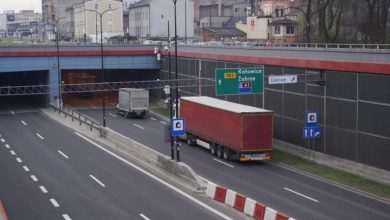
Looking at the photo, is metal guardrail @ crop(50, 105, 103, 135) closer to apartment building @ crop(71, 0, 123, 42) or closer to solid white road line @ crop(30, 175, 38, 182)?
solid white road line @ crop(30, 175, 38, 182)

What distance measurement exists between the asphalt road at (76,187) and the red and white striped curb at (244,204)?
4.00 ft

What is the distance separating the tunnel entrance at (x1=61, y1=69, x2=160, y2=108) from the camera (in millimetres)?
81938

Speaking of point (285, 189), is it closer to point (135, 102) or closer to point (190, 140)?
point (190, 140)

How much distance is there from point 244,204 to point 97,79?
210ft

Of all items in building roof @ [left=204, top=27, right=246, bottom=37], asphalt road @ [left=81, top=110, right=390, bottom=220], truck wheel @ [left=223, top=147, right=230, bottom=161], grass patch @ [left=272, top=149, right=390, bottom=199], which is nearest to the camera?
asphalt road @ [left=81, top=110, right=390, bottom=220]

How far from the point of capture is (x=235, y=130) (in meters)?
41.4

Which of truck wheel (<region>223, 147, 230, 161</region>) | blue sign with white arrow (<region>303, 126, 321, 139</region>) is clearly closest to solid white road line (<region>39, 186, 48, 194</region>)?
truck wheel (<region>223, 147, 230, 161</region>)

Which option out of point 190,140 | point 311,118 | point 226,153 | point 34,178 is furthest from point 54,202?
point 190,140

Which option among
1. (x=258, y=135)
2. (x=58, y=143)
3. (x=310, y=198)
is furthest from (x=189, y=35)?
(x=310, y=198)

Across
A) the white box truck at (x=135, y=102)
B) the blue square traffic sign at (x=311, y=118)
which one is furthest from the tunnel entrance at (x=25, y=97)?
the blue square traffic sign at (x=311, y=118)

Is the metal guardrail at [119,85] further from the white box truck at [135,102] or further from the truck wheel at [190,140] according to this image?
the truck wheel at [190,140]

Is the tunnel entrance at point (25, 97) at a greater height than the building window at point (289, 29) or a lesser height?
lesser

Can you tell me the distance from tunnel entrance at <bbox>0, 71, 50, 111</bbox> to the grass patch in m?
40.7

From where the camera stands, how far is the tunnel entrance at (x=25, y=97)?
7800 cm
